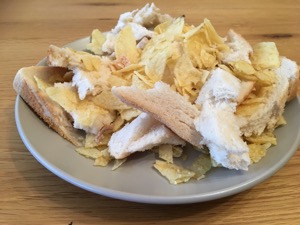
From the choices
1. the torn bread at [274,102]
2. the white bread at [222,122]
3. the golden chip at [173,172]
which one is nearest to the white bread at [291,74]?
the torn bread at [274,102]

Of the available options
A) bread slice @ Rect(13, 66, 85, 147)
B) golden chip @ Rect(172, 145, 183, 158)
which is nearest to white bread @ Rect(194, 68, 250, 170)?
golden chip @ Rect(172, 145, 183, 158)

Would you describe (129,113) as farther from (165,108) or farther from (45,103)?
(45,103)

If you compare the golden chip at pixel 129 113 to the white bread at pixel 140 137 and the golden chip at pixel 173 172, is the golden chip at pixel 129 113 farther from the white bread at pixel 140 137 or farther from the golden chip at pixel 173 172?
the golden chip at pixel 173 172

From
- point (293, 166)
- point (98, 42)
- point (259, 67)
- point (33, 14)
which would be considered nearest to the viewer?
point (293, 166)

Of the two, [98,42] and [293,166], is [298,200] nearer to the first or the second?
[293,166]

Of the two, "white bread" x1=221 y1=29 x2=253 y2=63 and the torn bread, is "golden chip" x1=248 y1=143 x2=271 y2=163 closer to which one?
the torn bread

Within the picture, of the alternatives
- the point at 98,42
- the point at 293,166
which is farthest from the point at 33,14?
the point at 293,166

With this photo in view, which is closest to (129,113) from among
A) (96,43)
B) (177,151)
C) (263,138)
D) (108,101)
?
(108,101)
